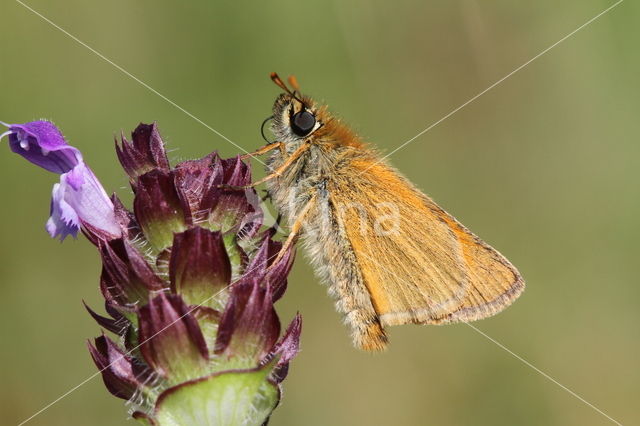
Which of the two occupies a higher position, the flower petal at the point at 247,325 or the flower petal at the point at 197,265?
the flower petal at the point at 197,265

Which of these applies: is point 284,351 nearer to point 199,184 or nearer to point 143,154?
point 199,184

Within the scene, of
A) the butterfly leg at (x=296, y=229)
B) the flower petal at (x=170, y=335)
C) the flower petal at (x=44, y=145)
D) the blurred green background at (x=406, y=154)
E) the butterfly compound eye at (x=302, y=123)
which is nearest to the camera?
the flower petal at (x=170, y=335)

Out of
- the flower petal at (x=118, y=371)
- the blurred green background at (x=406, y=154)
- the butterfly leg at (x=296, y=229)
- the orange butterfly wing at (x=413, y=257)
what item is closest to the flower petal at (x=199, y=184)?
the butterfly leg at (x=296, y=229)

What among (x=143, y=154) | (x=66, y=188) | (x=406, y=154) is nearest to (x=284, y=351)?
(x=143, y=154)

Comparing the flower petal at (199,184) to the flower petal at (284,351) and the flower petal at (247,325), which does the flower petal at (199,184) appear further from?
the flower petal at (284,351)

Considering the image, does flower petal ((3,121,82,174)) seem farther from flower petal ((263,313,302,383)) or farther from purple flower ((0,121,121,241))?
flower petal ((263,313,302,383))

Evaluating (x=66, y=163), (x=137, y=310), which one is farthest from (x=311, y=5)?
(x=137, y=310)

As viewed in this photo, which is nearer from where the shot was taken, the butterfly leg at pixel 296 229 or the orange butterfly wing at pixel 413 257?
the butterfly leg at pixel 296 229
